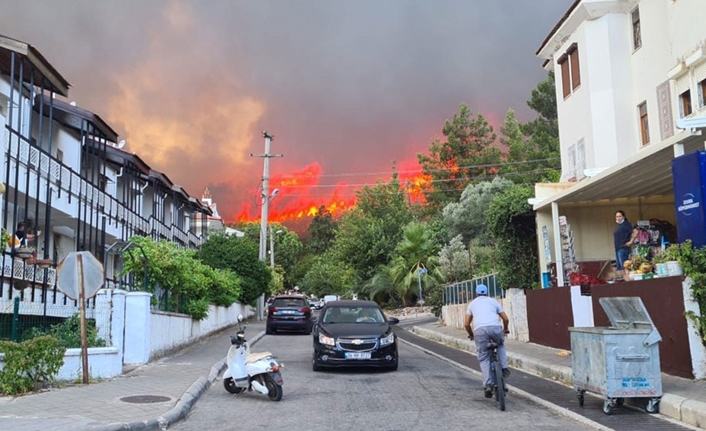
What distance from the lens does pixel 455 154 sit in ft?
208

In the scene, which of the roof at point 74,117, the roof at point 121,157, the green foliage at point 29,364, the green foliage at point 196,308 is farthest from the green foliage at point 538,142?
the green foliage at point 29,364

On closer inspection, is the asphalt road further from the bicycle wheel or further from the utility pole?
the utility pole

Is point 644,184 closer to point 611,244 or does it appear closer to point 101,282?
point 611,244

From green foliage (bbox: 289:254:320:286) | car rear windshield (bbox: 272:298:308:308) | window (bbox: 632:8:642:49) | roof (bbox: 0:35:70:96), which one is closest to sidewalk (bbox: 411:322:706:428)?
car rear windshield (bbox: 272:298:308:308)

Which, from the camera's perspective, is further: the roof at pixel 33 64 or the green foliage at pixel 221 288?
the green foliage at pixel 221 288

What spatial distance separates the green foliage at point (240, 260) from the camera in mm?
33469

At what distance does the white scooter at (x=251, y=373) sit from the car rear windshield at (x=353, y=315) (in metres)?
4.33

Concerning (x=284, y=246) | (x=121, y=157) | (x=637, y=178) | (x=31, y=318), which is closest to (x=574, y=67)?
(x=637, y=178)

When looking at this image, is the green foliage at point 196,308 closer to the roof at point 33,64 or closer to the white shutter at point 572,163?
the roof at point 33,64

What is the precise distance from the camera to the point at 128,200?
102 ft

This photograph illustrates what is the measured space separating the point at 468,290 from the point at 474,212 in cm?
2393

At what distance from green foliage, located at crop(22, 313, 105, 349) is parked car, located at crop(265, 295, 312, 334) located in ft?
45.1

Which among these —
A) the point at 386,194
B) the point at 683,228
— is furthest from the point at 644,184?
the point at 386,194

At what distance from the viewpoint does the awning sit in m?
12.4
